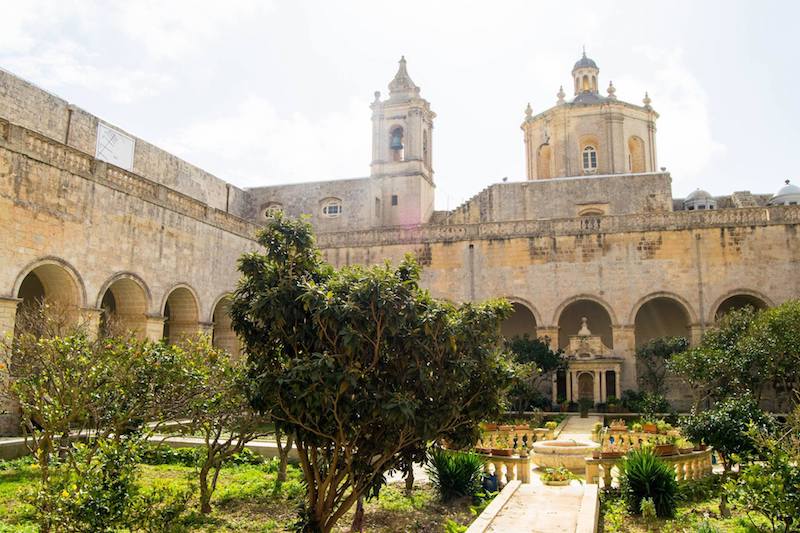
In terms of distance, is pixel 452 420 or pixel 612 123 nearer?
pixel 452 420

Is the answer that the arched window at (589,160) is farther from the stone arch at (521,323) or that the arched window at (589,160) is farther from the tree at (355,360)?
the tree at (355,360)

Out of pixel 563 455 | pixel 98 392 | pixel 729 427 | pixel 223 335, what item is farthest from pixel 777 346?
pixel 223 335

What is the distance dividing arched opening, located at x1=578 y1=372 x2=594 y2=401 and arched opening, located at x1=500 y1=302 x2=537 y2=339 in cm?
295

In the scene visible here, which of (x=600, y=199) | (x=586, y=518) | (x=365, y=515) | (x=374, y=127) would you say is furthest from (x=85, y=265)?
(x=600, y=199)

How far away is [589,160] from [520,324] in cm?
926

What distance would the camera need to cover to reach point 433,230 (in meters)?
24.5

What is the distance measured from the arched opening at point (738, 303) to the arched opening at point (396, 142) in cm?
1390

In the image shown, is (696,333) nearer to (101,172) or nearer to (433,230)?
(433,230)

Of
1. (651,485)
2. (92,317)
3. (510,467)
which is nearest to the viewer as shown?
(651,485)

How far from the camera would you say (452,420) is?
22.9 ft

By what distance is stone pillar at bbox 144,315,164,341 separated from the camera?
17.3 m

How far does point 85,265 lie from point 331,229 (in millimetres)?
14351

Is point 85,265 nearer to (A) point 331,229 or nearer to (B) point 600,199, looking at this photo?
(A) point 331,229

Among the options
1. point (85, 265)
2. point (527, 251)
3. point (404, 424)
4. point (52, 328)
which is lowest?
point (404, 424)
